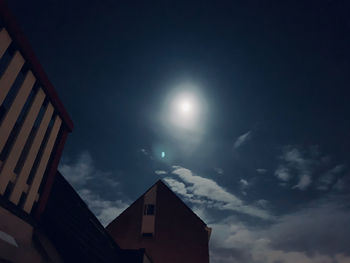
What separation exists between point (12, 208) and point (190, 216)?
20.1 metres

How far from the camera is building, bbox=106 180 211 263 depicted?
19.2 m

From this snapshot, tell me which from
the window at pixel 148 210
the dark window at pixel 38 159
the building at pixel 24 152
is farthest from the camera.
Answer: the window at pixel 148 210

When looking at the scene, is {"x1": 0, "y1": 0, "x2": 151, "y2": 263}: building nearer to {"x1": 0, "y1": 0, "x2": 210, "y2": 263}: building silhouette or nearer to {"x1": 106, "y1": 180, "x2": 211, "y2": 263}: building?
{"x1": 0, "y1": 0, "x2": 210, "y2": 263}: building silhouette

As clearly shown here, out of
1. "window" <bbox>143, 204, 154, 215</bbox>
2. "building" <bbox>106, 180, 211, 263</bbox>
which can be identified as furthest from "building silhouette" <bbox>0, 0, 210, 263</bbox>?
"window" <bbox>143, 204, 154, 215</bbox>

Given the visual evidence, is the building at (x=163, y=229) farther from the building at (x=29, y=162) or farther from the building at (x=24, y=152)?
the building at (x=24, y=152)

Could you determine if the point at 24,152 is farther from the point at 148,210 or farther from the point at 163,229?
the point at 148,210

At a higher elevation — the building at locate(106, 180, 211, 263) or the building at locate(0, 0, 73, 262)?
the building at locate(106, 180, 211, 263)

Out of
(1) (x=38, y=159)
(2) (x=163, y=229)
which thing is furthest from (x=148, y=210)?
(1) (x=38, y=159)

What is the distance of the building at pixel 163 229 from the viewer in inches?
754

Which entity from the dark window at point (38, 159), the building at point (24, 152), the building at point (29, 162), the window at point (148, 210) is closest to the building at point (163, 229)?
the window at point (148, 210)

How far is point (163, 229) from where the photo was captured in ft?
65.9

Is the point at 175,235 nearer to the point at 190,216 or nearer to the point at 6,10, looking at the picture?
the point at 190,216

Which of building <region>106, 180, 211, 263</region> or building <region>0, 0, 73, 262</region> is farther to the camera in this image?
building <region>106, 180, 211, 263</region>

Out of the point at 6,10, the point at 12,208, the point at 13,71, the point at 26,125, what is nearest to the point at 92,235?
the point at 12,208
